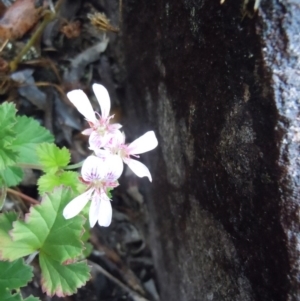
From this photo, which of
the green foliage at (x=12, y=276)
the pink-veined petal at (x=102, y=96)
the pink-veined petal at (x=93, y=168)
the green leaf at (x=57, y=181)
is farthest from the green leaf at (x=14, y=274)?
the pink-veined petal at (x=102, y=96)

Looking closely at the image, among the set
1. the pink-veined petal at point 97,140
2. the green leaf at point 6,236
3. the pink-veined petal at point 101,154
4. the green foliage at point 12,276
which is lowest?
the green foliage at point 12,276

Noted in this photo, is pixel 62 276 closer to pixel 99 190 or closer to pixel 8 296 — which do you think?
pixel 8 296

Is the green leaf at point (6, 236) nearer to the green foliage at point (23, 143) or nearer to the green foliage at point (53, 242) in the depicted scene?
the green foliage at point (53, 242)

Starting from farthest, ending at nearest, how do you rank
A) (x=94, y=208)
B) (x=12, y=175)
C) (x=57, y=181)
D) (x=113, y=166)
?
(x=12, y=175), (x=57, y=181), (x=94, y=208), (x=113, y=166)

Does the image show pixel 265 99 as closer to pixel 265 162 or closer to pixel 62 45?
pixel 265 162

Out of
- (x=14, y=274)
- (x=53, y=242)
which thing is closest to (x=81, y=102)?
(x=53, y=242)
